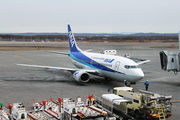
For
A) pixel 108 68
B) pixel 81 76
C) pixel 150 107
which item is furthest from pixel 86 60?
pixel 150 107

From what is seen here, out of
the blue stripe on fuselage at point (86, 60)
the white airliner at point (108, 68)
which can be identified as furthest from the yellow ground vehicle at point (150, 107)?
the blue stripe on fuselage at point (86, 60)

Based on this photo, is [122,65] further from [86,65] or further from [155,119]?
[155,119]

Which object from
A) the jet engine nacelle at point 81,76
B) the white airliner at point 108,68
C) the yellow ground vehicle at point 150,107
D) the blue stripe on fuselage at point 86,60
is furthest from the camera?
the blue stripe on fuselage at point 86,60

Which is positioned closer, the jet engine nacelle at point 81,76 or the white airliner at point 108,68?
the white airliner at point 108,68

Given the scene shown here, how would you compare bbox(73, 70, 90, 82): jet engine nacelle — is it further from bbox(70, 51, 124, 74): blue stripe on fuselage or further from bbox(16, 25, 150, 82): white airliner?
bbox(70, 51, 124, 74): blue stripe on fuselage

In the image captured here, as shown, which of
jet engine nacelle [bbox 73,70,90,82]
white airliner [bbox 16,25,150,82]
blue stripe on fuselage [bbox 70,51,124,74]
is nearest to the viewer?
white airliner [bbox 16,25,150,82]

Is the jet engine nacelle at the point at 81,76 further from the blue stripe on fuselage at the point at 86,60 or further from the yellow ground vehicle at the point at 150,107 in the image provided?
the yellow ground vehicle at the point at 150,107

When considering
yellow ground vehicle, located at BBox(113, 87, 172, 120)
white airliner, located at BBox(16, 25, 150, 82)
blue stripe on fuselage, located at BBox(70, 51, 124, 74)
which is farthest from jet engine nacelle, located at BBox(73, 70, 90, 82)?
yellow ground vehicle, located at BBox(113, 87, 172, 120)

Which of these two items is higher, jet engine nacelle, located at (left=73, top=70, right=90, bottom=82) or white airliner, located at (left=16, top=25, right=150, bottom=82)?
white airliner, located at (left=16, top=25, right=150, bottom=82)

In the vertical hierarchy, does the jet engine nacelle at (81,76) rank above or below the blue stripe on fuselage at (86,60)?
below

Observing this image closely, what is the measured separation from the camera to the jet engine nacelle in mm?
27375

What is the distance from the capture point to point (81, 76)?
28.4 m

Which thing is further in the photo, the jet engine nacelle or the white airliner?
the jet engine nacelle

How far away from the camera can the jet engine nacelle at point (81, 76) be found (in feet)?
89.8
